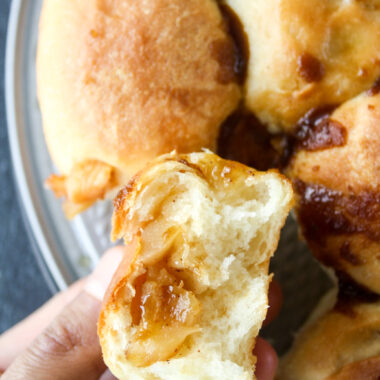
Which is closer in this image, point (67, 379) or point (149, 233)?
point (149, 233)

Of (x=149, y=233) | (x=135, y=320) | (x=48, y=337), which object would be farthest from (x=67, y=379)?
(x=149, y=233)

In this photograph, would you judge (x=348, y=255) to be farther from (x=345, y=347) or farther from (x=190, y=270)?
(x=190, y=270)

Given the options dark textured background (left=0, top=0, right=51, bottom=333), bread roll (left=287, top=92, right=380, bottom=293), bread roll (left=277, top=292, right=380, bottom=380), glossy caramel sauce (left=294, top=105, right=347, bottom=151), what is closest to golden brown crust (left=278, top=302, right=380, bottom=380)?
bread roll (left=277, top=292, right=380, bottom=380)

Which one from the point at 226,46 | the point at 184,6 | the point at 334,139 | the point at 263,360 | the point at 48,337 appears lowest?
the point at 263,360

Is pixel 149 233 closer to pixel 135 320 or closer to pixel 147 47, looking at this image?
pixel 135 320

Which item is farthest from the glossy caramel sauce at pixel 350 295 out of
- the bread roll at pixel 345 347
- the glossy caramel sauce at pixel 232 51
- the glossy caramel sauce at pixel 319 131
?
the glossy caramel sauce at pixel 232 51

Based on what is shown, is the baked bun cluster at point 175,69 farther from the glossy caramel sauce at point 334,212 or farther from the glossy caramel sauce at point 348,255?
the glossy caramel sauce at point 348,255

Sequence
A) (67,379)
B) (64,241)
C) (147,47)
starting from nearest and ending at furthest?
(147,47)
(67,379)
(64,241)
